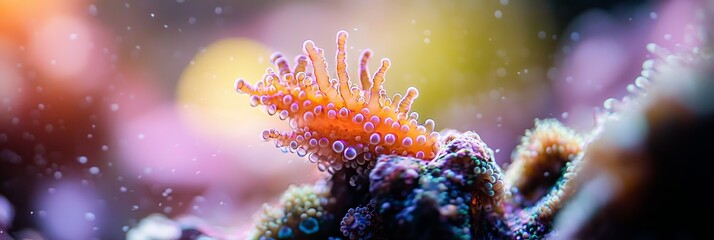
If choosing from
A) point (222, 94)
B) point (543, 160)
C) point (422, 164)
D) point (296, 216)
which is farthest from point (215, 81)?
point (422, 164)

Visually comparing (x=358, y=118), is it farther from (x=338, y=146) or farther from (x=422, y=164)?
(x=422, y=164)

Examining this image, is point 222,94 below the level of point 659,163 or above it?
above

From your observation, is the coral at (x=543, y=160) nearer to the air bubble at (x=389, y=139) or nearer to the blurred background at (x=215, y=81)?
the air bubble at (x=389, y=139)

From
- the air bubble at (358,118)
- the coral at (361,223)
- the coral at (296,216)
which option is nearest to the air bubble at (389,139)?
the air bubble at (358,118)

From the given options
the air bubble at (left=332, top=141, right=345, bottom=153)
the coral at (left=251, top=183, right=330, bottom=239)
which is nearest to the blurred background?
the coral at (left=251, top=183, right=330, bottom=239)

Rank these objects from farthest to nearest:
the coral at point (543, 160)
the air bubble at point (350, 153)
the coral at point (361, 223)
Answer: the coral at point (543, 160), the air bubble at point (350, 153), the coral at point (361, 223)

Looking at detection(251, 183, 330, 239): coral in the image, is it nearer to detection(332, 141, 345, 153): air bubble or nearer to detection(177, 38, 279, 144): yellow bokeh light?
detection(332, 141, 345, 153): air bubble
